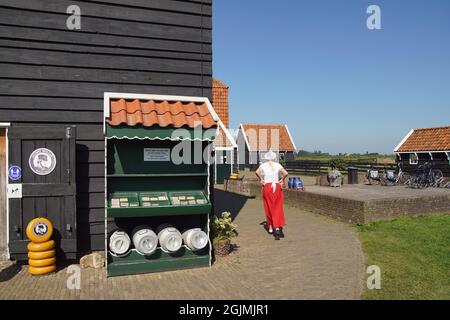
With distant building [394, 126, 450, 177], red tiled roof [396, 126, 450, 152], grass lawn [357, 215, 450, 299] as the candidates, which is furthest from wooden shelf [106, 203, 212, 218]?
red tiled roof [396, 126, 450, 152]

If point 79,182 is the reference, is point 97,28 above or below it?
above

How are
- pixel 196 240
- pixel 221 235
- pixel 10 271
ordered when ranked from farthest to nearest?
pixel 221 235
pixel 196 240
pixel 10 271

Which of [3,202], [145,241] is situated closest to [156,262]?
[145,241]

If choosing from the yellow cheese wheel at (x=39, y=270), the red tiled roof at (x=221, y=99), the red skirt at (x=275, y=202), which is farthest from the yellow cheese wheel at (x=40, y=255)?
the red tiled roof at (x=221, y=99)

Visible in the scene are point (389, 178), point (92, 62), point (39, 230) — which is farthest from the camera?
point (389, 178)

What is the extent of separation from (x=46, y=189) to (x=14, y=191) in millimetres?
475

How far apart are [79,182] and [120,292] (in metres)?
2.59

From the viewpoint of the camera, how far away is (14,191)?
244 inches

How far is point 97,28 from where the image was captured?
7125 mm

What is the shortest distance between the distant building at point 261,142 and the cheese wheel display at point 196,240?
125 feet

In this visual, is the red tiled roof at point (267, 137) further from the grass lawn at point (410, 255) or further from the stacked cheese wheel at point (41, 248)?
the stacked cheese wheel at point (41, 248)

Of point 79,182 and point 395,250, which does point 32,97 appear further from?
point 395,250

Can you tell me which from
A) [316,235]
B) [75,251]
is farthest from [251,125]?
[75,251]

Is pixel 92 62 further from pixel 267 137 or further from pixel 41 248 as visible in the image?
pixel 267 137
